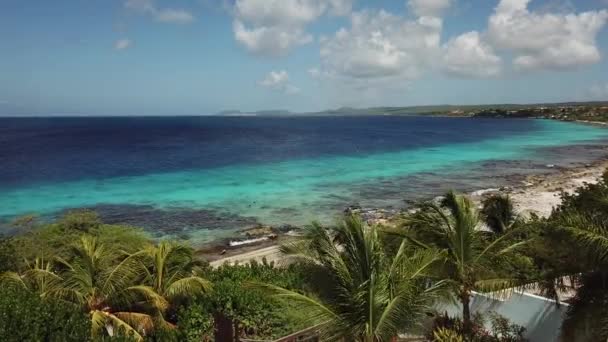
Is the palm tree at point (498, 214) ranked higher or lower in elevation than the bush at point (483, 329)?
higher

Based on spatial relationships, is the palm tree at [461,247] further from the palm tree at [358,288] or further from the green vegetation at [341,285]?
the palm tree at [358,288]

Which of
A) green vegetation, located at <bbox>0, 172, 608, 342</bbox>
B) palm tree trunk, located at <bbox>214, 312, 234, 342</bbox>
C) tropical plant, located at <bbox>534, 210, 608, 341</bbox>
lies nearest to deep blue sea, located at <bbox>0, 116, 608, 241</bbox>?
green vegetation, located at <bbox>0, 172, 608, 342</bbox>

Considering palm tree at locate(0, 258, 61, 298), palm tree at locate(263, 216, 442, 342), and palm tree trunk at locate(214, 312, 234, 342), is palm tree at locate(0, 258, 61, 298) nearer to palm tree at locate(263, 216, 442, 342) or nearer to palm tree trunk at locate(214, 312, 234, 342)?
palm tree trunk at locate(214, 312, 234, 342)

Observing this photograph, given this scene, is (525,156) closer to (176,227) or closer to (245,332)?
(176,227)

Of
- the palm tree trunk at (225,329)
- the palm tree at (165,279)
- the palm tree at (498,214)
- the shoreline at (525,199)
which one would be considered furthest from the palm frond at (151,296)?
the palm tree at (498,214)

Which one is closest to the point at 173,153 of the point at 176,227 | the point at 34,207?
the point at 34,207

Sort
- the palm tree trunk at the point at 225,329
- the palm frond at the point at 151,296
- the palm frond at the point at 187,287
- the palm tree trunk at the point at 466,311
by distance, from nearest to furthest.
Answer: the palm tree trunk at the point at 225,329 → the palm tree trunk at the point at 466,311 → the palm frond at the point at 151,296 → the palm frond at the point at 187,287
